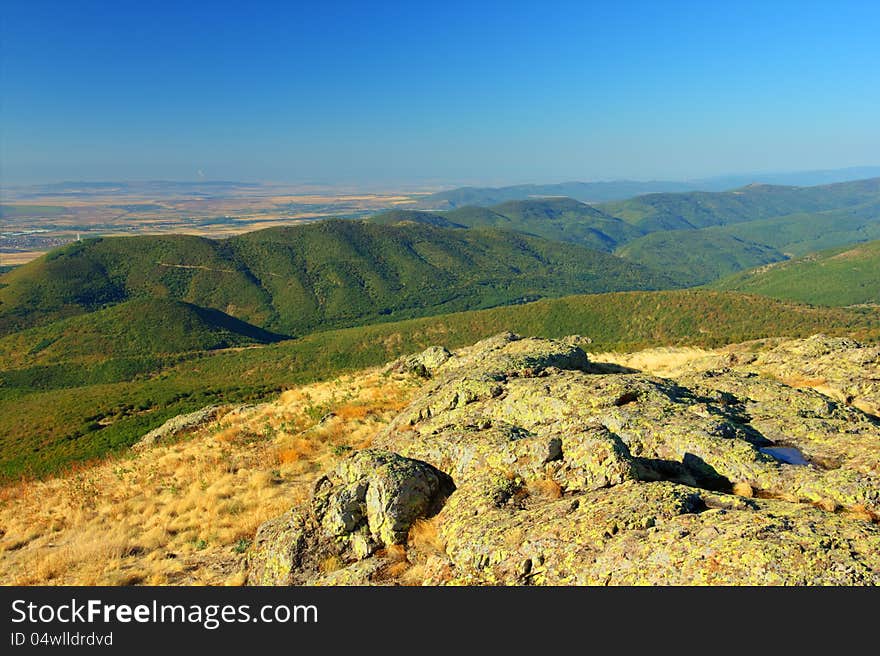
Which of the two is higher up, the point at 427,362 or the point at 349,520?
the point at 349,520

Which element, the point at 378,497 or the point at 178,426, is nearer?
the point at 378,497

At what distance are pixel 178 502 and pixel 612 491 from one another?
1573cm

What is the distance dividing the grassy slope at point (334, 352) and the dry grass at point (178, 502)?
20535 millimetres

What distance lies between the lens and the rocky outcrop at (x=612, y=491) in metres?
7.77

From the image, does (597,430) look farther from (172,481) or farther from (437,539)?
(172,481)

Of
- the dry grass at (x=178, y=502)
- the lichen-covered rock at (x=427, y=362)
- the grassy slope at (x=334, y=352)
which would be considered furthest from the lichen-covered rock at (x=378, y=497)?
the grassy slope at (x=334, y=352)

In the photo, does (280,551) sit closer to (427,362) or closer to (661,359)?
(427,362)

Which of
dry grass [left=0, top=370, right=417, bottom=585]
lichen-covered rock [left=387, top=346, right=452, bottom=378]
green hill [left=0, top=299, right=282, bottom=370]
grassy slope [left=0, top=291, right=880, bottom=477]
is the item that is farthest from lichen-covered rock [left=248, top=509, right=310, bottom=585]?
green hill [left=0, top=299, right=282, bottom=370]

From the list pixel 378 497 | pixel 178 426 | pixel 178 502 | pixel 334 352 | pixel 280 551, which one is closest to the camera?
pixel 280 551

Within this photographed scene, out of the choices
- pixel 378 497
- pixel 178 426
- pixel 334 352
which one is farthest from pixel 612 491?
pixel 334 352

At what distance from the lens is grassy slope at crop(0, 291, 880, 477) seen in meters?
49.4

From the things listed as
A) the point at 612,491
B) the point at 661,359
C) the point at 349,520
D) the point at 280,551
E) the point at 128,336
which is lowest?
the point at 128,336

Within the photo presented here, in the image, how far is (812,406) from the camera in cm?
1556

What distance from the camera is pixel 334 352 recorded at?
120m
